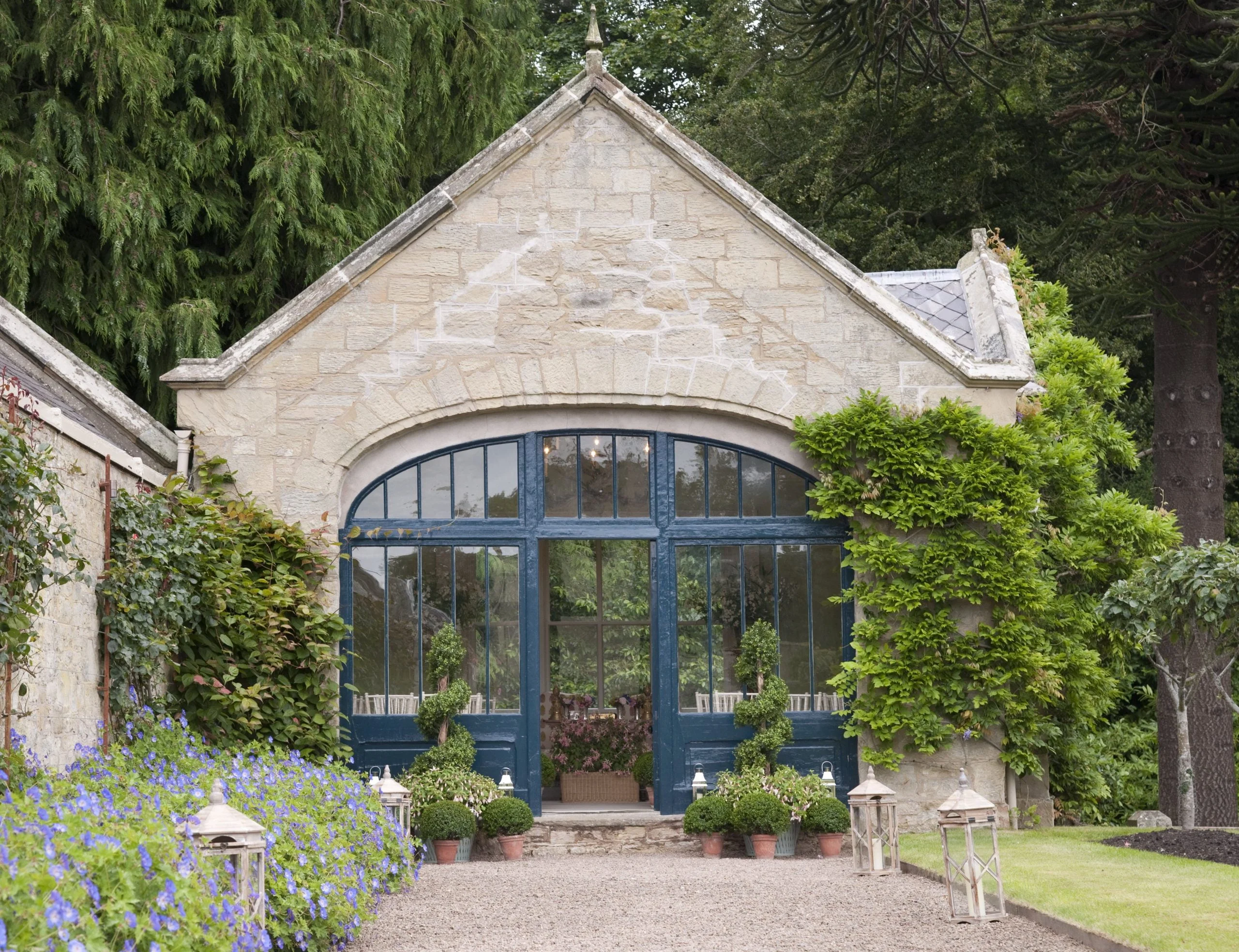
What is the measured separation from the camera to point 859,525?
11.3 meters

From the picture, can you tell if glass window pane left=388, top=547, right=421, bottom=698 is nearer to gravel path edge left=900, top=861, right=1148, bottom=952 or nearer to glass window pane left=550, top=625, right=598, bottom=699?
glass window pane left=550, top=625, right=598, bottom=699

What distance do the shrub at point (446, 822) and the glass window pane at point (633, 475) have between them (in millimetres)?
2537

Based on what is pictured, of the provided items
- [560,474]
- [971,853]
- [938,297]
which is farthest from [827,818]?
[938,297]

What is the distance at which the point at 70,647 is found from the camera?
7.71m

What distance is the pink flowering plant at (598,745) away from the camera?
1352 cm

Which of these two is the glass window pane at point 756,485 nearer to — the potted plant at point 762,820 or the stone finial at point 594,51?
the potted plant at point 762,820

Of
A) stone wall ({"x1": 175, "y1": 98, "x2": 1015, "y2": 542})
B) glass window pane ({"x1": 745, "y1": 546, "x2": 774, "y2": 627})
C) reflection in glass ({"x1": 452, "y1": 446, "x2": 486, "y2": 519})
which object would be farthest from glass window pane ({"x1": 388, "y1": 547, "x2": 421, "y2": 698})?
glass window pane ({"x1": 745, "y1": 546, "x2": 774, "y2": 627})

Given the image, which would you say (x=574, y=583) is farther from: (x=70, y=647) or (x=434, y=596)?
(x=70, y=647)

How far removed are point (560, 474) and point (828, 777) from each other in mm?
2969

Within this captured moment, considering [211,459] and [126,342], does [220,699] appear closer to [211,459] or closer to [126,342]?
[211,459]

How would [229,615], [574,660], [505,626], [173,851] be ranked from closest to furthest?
[173,851] < [229,615] < [505,626] < [574,660]

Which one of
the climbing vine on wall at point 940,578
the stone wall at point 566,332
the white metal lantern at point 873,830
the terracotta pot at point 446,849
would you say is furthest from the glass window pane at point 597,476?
the white metal lantern at point 873,830

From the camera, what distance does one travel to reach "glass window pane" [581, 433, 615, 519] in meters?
11.5

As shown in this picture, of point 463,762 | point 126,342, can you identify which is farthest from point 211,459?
point 126,342
